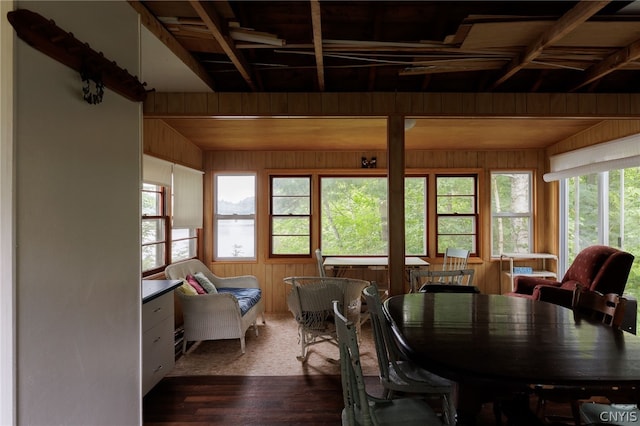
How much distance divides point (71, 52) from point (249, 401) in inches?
99.2

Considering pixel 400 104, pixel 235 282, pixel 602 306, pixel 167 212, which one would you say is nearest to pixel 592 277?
pixel 602 306

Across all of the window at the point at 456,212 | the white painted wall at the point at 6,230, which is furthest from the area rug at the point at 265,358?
the window at the point at 456,212

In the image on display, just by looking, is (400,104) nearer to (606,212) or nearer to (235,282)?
(235,282)

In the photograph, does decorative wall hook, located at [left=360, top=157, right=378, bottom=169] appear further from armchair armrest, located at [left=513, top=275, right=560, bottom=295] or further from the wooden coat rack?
the wooden coat rack

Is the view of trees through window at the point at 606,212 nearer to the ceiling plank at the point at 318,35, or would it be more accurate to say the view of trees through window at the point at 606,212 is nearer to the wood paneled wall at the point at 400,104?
the wood paneled wall at the point at 400,104

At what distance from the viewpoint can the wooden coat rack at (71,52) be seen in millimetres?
1332

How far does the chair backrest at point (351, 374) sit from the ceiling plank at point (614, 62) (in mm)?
2672

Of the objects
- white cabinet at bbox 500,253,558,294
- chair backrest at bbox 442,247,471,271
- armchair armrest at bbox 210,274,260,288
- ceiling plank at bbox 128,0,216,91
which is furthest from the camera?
white cabinet at bbox 500,253,558,294

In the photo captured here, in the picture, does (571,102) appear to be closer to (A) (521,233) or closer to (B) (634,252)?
(B) (634,252)

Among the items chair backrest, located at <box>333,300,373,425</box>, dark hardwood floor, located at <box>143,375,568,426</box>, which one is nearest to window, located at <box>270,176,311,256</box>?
dark hardwood floor, located at <box>143,375,568,426</box>

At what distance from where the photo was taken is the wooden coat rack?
4.37 ft

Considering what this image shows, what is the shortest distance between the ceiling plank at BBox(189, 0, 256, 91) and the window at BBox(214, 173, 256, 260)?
9.47ft

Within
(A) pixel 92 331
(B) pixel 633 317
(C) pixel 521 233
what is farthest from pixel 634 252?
(A) pixel 92 331

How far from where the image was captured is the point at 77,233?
164 cm
